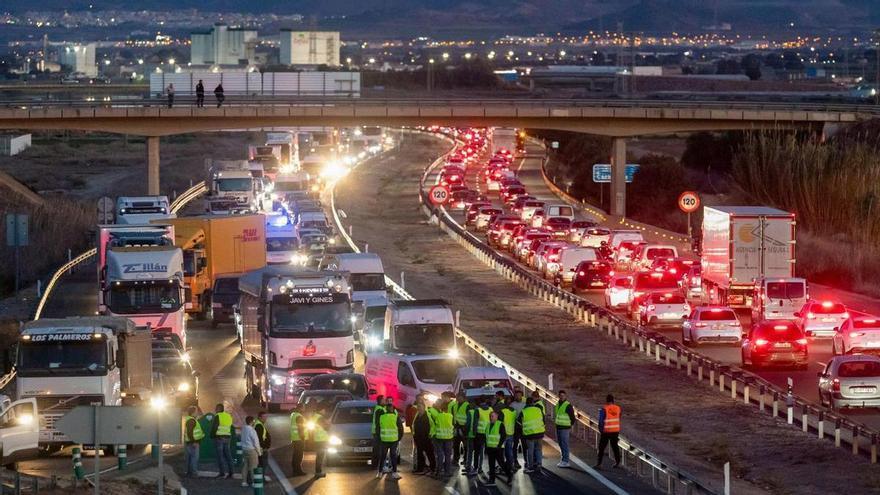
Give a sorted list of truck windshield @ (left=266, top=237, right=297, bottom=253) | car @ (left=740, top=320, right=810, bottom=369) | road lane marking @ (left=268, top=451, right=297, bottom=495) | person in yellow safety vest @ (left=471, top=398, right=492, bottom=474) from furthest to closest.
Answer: truck windshield @ (left=266, top=237, right=297, bottom=253) → car @ (left=740, top=320, right=810, bottom=369) → person in yellow safety vest @ (left=471, top=398, right=492, bottom=474) → road lane marking @ (left=268, top=451, right=297, bottom=495)

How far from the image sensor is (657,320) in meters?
47.4

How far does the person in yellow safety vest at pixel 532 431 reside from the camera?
26547 mm

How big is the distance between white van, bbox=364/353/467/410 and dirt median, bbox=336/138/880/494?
3601mm

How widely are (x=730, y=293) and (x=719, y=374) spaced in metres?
12.8

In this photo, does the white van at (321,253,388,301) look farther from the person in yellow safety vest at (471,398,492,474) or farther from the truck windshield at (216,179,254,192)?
the truck windshield at (216,179,254,192)

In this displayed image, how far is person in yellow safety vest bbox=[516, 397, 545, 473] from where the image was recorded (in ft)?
87.1

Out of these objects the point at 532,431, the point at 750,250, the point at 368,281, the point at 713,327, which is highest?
the point at 750,250

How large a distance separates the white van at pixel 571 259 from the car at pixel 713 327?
51.4 feet

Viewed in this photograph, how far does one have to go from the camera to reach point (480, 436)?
27141 mm

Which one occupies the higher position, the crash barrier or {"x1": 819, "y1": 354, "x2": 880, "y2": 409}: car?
{"x1": 819, "y1": 354, "x2": 880, "y2": 409}: car

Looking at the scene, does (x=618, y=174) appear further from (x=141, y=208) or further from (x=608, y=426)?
(x=608, y=426)

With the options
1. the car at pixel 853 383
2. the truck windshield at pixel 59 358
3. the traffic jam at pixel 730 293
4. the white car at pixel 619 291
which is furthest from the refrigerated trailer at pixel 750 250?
the truck windshield at pixel 59 358

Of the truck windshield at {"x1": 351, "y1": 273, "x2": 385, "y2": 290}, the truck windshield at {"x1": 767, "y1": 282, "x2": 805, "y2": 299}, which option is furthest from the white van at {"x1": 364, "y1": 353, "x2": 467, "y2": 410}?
the truck windshield at {"x1": 767, "y1": 282, "x2": 805, "y2": 299}

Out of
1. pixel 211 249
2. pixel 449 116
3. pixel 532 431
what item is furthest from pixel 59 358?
pixel 449 116
